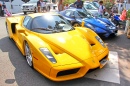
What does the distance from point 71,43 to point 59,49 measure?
0.35 metres

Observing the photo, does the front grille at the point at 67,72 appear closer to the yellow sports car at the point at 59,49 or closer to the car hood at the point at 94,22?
the yellow sports car at the point at 59,49

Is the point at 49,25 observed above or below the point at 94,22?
above

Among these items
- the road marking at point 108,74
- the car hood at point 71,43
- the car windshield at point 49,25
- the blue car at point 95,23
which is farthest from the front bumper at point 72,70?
the blue car at point 95,23

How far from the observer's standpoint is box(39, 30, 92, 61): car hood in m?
3.37

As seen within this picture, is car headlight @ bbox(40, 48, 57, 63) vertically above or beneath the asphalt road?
above

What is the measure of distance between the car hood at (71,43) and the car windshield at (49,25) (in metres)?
0.22

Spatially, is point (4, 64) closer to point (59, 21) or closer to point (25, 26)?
point (25, 26)

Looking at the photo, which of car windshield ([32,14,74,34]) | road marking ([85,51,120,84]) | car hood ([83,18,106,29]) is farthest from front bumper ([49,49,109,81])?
car hood ([83,18,106,29])

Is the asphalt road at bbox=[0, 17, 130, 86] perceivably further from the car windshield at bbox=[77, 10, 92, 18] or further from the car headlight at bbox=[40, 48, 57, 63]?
the car windshield at bbox=[77, 10, 92, 18]

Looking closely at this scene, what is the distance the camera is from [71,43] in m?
3.69

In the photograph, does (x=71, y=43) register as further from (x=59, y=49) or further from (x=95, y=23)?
(x=95, y=23)

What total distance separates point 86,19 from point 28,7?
1070 cm

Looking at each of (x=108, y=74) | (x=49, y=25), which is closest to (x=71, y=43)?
(x=49, y=25)

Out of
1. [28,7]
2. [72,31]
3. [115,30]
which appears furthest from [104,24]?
[28,7]
